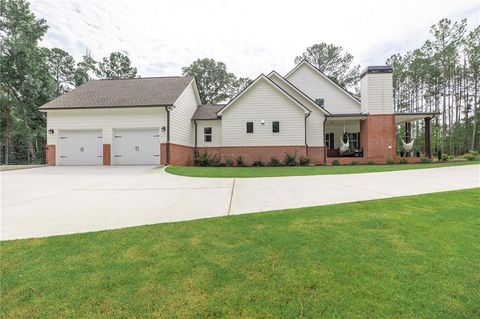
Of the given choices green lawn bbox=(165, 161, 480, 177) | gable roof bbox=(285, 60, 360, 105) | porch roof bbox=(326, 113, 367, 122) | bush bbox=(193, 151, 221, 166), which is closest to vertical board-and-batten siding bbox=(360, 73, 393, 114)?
porch roof bbox=(326, 113, 367, 122)

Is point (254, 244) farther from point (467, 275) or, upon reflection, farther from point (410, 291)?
point (467, 275)

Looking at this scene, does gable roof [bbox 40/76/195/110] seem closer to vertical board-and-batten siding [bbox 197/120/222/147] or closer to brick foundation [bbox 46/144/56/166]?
brick foundation [bbox 46/144/56/166]

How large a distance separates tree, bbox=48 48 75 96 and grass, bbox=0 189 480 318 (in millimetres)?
42348

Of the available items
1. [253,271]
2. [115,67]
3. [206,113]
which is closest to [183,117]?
[206,113]

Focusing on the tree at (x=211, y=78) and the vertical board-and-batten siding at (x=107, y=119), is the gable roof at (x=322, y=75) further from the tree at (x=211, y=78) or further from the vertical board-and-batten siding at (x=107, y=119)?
the tree at (x=211, y=78)

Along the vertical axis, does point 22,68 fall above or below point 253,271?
above

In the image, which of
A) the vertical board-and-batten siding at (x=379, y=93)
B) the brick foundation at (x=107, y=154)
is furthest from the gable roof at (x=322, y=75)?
the brick foundation at (x=107, y=154)

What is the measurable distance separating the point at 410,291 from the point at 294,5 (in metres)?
10.6

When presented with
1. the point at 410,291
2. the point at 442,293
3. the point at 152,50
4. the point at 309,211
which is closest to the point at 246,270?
the point at 410,291

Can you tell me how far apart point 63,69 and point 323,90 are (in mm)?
36955

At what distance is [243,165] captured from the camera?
1828cm

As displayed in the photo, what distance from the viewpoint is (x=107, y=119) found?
1678 cm

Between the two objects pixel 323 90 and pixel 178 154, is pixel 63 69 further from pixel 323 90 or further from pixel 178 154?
pixel 323 90

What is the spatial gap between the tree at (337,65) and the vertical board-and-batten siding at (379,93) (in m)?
20.0
